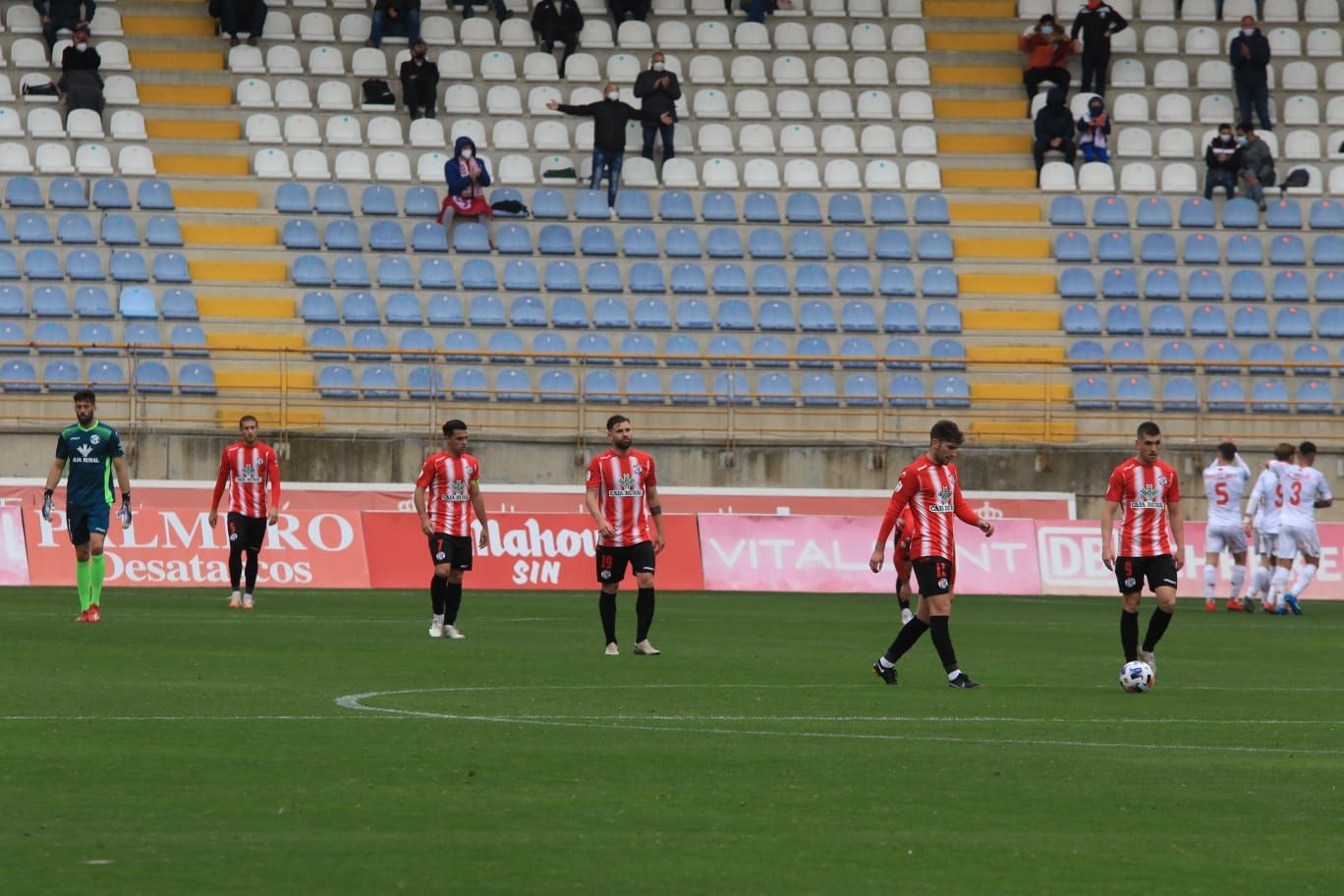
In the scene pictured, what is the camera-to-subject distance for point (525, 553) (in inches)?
1167

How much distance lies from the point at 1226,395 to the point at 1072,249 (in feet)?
13.9

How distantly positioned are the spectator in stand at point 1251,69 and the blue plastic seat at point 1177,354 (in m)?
6.41

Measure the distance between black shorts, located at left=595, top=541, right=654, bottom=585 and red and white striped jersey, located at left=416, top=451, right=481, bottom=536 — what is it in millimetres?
2484

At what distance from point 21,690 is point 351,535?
15427mm

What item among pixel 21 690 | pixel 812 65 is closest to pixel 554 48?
pixel 812 65

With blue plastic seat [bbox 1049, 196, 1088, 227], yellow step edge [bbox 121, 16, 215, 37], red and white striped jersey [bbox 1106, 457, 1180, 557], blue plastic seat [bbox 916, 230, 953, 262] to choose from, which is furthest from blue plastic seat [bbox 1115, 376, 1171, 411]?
red and white striped jersey [bbox 1106, 457, 1180, 557]

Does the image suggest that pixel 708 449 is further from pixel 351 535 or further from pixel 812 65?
pixel 812 65

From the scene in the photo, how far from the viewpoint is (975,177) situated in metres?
40.1

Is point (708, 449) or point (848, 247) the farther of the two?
point (848, 247)

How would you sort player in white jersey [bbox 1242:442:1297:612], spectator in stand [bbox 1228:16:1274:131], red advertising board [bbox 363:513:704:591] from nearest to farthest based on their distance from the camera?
player in white jersey [bbox 1242:442:1297:612]
red advertising board [bbox 363:513:704:591]
spectator in stand [bbox 1228:16:1274:131]

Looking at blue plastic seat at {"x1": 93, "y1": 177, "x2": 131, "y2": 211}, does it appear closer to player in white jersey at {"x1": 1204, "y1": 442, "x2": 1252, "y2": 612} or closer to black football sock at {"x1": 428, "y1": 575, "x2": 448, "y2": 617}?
black football sock at {"x1": 428, "y1": 575, "x2": 448, "y2": 617}

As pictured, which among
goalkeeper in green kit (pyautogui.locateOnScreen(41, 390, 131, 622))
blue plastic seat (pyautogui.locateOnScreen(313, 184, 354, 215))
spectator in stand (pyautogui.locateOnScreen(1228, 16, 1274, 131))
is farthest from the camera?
spectator in stand (pyautogui.locateOnScreen(1228, 16, 1274, 131))

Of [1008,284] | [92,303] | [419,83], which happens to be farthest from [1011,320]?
[92,303]

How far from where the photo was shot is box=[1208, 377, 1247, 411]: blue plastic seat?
1389 inches
